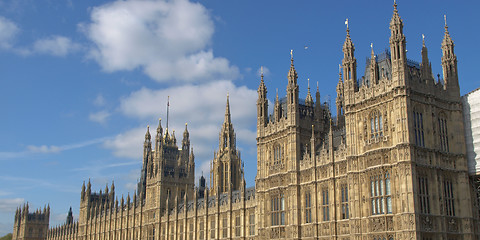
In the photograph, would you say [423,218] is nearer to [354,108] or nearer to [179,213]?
[354,108]

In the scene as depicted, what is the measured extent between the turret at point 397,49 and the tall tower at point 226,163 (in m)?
76.6

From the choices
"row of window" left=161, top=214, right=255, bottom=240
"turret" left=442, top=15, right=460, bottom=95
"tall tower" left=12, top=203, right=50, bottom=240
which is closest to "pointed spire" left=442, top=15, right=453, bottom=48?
"turret" left=442, top=15, right=460, bottom=95

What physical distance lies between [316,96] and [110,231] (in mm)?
71887

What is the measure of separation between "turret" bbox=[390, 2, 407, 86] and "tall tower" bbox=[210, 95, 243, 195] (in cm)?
7663

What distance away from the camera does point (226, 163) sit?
122750 millimetres

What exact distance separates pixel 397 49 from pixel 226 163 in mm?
79497

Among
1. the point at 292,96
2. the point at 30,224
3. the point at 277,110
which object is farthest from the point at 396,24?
the point at 30,224

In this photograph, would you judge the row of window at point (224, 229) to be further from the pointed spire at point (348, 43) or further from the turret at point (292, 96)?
the pointed spire at point (348, 43)

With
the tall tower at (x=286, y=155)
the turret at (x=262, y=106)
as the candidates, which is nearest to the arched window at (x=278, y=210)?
the tall tower at (x=286, y=155)

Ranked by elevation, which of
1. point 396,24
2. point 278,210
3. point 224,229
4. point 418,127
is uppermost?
point 396,24

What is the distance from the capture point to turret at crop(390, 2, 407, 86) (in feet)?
150

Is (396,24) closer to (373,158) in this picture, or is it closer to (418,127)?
(418,127)

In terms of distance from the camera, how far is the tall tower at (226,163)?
398 ft

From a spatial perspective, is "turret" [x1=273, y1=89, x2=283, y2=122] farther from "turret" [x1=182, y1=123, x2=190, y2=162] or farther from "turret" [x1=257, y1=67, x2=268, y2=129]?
"turret" [x1=182, y1=123, x2=190, y2=162]
